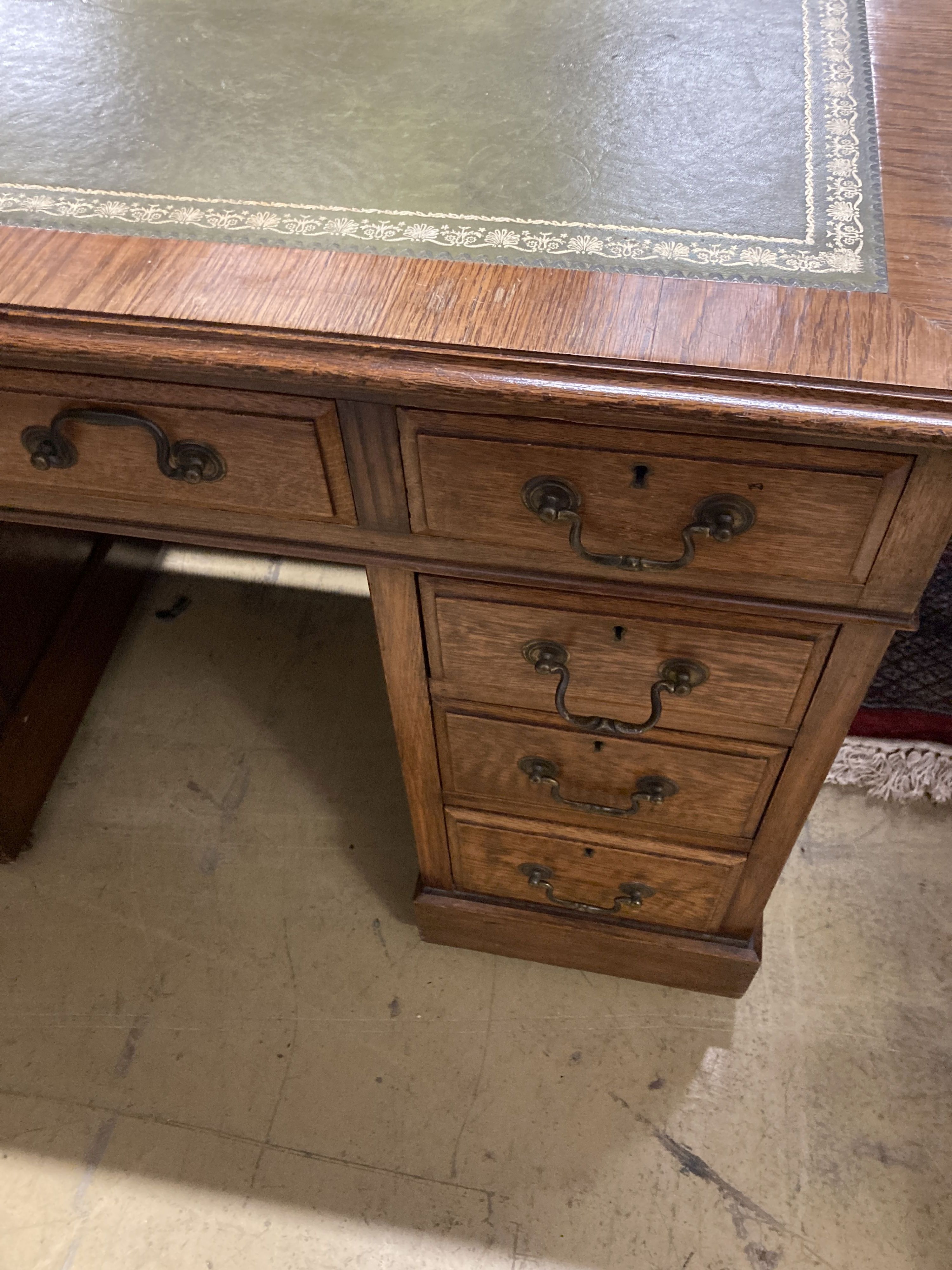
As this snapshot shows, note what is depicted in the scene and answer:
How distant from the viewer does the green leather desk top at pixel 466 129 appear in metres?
0.59

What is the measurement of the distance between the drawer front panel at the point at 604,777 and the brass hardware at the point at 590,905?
0.09 meters

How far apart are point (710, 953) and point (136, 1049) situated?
0.63 metres

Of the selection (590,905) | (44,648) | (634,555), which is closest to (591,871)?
(590,905)

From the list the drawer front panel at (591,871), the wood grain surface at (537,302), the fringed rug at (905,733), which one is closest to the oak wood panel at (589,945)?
the drawer front panel at (591,871)

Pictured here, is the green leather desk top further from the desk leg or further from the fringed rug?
the fringed rug

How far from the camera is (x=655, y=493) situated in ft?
1.91

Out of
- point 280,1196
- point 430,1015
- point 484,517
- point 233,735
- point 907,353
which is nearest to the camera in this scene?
point 907,353

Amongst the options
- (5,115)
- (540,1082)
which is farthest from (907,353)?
(540,1082)

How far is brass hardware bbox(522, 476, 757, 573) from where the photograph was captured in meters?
0.58

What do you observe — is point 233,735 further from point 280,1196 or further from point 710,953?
point 710,953

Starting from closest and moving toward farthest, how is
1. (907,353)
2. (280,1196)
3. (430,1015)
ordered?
1. (907,353)
2. (280,1196)
3. (430,1015)

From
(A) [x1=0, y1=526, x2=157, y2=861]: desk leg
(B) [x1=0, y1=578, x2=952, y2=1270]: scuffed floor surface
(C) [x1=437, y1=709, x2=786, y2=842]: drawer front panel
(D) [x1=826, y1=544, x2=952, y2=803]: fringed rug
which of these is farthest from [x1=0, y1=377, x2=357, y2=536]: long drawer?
(D) [x1=826, y1=544, x2=952, y2=803]: fringed rug

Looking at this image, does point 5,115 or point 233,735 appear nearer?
point 5,115

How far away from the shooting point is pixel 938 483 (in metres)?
0.54
